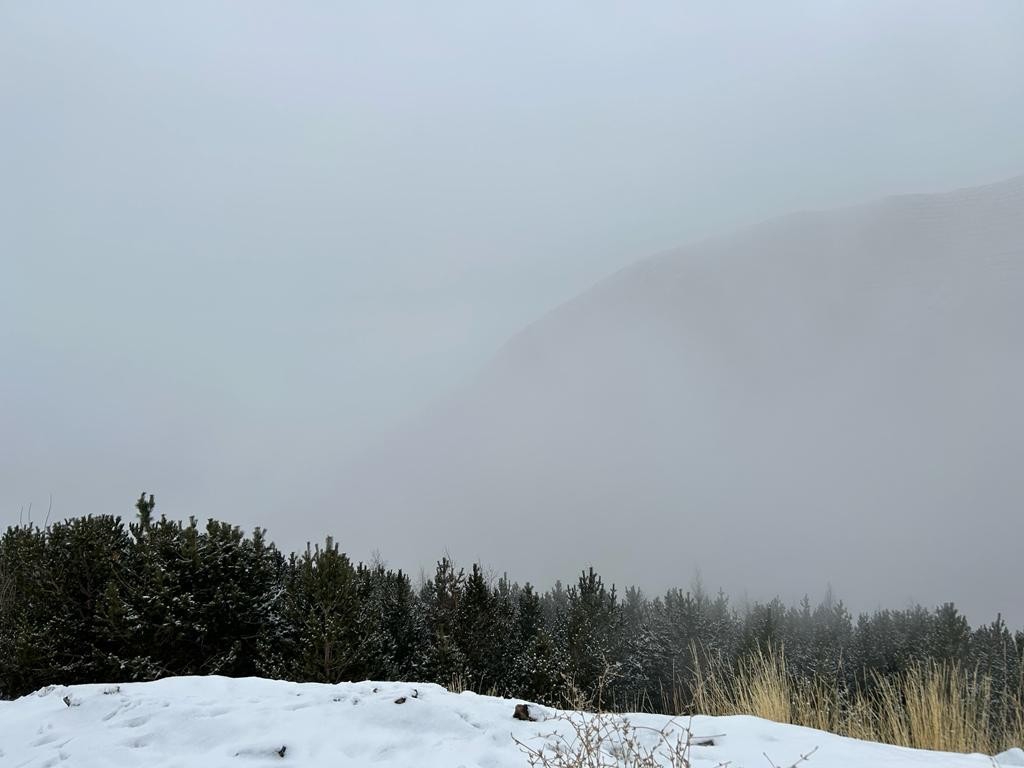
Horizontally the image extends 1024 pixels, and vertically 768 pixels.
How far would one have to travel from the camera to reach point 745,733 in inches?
162

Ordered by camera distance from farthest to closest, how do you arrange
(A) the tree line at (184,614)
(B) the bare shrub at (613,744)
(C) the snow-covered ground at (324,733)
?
(A) the tree line at (184,614)
(C) the snow-covered ground at (324,733)
(B) the bare shrub at (613,744)

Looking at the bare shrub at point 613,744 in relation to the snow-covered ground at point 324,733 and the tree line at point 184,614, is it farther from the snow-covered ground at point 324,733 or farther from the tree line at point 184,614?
the tree line at point 184,614

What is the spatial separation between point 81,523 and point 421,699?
973cm

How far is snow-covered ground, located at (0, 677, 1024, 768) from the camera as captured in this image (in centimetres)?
384

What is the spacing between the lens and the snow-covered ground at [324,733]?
384 centimetres

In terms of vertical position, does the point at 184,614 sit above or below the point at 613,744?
above

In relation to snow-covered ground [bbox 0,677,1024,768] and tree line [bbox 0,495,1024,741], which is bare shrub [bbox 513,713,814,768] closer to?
snow-covered ground [bbox 0,677,1024,768]

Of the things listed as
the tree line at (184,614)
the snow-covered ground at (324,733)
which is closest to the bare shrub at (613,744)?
the snow-covered ground at (324,733)

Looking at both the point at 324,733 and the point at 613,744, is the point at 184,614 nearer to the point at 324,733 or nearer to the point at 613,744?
the point at 324,733

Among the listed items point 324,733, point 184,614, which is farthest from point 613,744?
point 184,614

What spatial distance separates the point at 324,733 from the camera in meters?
4.20

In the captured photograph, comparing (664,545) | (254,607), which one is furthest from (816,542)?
(254,607)

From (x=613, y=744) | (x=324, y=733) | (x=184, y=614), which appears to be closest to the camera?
(x=613, y=744)

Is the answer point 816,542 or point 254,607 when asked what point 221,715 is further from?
point 816,542
